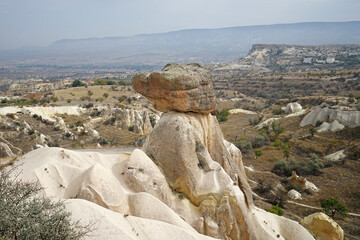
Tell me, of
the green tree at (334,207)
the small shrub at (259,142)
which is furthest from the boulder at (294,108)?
the green tree at (334,207)

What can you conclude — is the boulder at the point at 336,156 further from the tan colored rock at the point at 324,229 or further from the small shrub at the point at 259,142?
the tan colored rock at the point at 324,229

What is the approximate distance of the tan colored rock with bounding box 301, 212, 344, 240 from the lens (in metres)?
13.8

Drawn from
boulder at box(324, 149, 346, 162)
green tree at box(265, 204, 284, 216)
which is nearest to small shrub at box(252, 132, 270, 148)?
boulder at box(324, 149, 346, 162)

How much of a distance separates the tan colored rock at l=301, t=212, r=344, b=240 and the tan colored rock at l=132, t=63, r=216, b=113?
8.37 m

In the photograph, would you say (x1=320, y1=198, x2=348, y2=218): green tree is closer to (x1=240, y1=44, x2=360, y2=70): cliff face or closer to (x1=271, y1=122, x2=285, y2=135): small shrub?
(x1=271, y1=122, x2=285, y2=135): small shrub

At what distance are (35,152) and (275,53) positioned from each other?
198 metres

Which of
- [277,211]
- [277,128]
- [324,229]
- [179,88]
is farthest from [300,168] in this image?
[179,88]

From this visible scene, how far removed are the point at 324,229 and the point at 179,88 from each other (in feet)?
35.6

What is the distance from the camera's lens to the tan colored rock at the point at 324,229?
45.3ft

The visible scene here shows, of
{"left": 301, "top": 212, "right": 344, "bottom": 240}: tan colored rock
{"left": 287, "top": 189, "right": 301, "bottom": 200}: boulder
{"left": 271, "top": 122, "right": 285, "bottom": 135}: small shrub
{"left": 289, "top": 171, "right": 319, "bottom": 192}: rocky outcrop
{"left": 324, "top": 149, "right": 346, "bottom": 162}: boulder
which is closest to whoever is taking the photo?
{"left": 301, "top": 212, "right": 344, "bottom": 240}: tan colored rock

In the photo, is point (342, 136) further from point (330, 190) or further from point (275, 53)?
point (275, 53)

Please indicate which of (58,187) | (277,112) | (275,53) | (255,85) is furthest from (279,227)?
(275,53)

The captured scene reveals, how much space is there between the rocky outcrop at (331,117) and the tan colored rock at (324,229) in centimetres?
2859

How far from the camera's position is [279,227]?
13.0 metres
